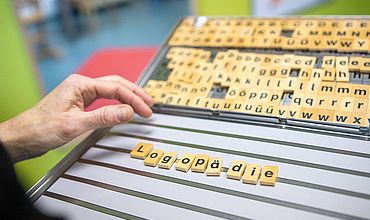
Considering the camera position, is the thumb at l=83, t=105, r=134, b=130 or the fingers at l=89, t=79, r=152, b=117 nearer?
the thumb at l=83, t=105, r=134, b=130

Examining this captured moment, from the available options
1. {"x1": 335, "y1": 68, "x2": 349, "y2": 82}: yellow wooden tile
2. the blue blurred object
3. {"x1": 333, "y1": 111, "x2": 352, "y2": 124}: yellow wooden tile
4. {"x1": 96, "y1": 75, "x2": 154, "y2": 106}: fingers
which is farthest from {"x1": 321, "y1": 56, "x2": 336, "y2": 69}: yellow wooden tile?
the blue blurred object

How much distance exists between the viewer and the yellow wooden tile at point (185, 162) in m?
0.76

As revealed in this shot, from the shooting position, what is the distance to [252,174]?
707 millimetres

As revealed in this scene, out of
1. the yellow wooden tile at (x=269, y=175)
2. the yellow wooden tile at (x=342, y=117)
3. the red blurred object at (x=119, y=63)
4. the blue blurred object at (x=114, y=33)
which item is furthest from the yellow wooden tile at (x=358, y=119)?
the blue blurred object at (x=114, y=33)

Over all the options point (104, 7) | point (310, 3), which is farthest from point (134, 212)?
point (104, 7)

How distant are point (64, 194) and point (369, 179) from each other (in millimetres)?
599

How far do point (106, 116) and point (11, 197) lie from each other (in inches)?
14.6

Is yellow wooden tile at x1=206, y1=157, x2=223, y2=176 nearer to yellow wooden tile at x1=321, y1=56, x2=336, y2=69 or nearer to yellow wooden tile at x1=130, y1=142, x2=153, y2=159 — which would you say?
yellow wooden tile at x1=130, y1=142, x2=153, y2=159

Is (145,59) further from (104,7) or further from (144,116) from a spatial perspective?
(104,7)

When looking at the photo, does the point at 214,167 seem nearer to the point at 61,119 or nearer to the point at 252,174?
the point at 252,174

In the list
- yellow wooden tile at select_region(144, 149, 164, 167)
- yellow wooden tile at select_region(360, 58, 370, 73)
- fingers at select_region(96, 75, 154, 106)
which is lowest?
yellow wooden tile at select_region(144, 149, 164, 167)

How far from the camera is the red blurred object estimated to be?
5.75 ft

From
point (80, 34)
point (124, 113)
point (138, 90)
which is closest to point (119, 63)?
point (138, 90)

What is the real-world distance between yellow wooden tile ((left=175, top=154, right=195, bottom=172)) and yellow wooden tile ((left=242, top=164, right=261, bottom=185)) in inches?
4.7
